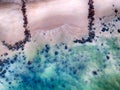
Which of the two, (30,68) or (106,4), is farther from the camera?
(106,4)

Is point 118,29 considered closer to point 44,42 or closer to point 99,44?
point 99,44

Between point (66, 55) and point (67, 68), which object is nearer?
point (67, 68)

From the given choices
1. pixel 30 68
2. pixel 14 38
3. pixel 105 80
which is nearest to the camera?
pixel 105 80

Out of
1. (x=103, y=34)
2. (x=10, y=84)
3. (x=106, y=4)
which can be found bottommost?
(x=10, y=84)

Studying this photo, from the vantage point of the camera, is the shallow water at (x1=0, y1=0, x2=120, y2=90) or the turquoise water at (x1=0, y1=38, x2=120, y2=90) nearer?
the turquoise water at (x1=0, y1=38, x2=120, y2=90)

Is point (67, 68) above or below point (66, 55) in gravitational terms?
below

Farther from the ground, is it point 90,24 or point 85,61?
point 90,24

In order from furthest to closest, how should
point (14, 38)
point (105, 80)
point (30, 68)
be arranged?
point (14, 38)
point (30, 68)
point (105, 80)

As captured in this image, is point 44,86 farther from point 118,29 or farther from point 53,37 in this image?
point 118,29

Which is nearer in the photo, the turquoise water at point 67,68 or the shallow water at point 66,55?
the turquoise water at point 67,68

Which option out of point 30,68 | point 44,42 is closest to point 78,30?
point 44,42

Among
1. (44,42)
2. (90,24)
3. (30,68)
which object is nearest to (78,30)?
(90,24)
